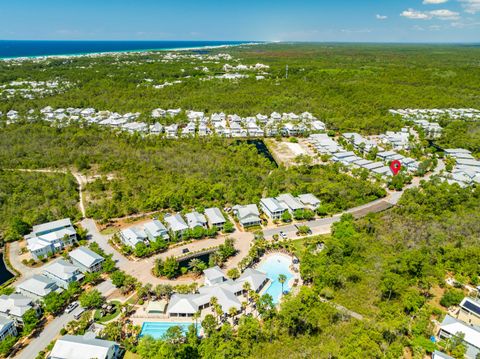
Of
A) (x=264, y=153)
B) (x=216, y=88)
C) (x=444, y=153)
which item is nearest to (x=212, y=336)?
(x=264, y=153)

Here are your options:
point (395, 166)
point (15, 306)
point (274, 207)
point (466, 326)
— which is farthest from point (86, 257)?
point (395, 166)

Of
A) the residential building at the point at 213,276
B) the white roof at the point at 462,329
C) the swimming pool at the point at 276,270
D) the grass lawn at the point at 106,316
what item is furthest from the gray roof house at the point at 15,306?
the white roof at the point at 462,329

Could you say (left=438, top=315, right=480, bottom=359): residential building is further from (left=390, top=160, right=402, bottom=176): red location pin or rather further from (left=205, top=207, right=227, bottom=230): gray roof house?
(left=390, top=160, right=402, bottom=176): red location pin

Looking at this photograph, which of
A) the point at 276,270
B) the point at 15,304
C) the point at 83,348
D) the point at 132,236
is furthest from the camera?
the point at 132,236

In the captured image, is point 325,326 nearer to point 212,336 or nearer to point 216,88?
point 212,336

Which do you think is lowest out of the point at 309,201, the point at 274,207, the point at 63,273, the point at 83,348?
the point at 309,201

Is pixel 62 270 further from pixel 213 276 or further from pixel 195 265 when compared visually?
pixel 213 276

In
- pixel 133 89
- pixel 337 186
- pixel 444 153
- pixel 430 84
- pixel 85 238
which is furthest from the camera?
pixel 430 84
